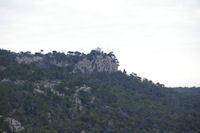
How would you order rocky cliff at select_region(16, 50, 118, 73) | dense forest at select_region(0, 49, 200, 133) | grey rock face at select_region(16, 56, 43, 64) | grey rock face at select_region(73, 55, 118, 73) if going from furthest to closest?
grey rock face at select_region(73, 55, 118, 73) → rocky cliff at select_region(16, 50, 118, 73) → grey rock face at select_region(16, 56, 43, 64) → dense forest at select_region(0, 49, 200, 133)

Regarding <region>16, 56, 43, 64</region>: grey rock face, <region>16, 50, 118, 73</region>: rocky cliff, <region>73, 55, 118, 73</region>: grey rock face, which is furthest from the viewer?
<region>73, 55, 118, 73</region>: grey rock face

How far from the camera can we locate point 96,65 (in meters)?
79.9

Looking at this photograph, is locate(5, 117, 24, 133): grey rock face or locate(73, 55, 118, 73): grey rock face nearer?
locate(5, 117, 24, 133): grey rock face

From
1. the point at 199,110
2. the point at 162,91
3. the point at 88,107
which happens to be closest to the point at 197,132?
the point at 199,110

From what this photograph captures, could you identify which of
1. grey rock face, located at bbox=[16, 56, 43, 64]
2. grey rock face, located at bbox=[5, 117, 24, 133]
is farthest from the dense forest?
grey rock face, located at bbox=[16, 56, 43, 64]

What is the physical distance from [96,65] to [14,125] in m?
44.4

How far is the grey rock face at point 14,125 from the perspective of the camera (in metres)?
37.1

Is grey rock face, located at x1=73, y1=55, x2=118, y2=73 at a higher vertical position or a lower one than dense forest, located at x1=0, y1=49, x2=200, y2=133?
higher

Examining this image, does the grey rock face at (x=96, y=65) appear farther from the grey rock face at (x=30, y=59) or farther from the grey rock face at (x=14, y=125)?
the grey rock face at (x=14, y=125)

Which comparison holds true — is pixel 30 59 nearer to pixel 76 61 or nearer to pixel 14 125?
pixel 76 61

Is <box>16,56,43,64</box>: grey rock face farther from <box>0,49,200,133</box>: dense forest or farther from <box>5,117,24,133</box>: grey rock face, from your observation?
<box>5,117,24,133</box>: grey rock face

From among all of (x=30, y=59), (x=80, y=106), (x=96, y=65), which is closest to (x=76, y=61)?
(x=96, y=65)

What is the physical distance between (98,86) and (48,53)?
2676 cm

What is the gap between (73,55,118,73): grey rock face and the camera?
7812 centimetres
